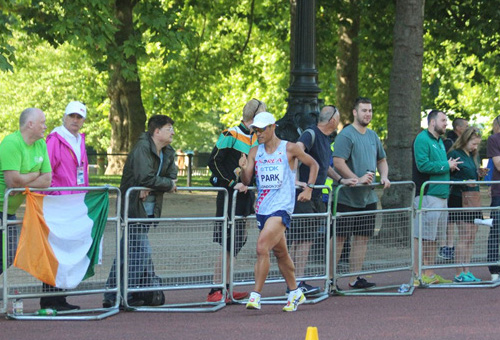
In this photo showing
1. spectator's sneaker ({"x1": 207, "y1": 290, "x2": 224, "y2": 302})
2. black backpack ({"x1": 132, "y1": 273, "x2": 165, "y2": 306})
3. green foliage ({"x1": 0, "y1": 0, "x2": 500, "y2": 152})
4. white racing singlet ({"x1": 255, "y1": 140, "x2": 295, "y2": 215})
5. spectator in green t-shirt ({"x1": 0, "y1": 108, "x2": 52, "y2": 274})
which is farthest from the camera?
green foliage ({"x1": 0, "y1": 0, "x2": 500, "y2": 152})

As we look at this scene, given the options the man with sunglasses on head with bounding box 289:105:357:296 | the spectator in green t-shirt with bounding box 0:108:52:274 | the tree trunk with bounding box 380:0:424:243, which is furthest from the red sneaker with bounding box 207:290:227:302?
the tree trunk with bounding box 380:0:424:243

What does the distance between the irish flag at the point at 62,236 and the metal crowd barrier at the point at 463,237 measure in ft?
12.7

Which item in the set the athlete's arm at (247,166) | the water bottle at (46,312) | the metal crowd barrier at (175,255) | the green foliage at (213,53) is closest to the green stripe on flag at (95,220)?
the metal crowd barrier at (175,255)

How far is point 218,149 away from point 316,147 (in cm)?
112

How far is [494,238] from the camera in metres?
12.0

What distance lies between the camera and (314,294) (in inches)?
417

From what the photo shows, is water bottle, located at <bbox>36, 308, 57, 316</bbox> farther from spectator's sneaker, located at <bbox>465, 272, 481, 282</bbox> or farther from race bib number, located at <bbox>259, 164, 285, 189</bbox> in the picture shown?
spectator's sneaker, located at <bbox>465, 272, 481, 282</bbox>

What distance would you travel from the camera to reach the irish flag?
8.98 m

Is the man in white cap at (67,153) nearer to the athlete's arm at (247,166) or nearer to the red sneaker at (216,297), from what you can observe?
the red sneaker at (216,297)

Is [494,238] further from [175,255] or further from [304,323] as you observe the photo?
[175,255]

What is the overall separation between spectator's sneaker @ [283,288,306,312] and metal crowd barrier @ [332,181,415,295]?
3.62ft

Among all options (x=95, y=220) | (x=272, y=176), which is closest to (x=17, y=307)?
(x=95, y=220)

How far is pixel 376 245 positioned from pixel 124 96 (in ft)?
69.5

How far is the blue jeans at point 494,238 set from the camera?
38.9 feet
